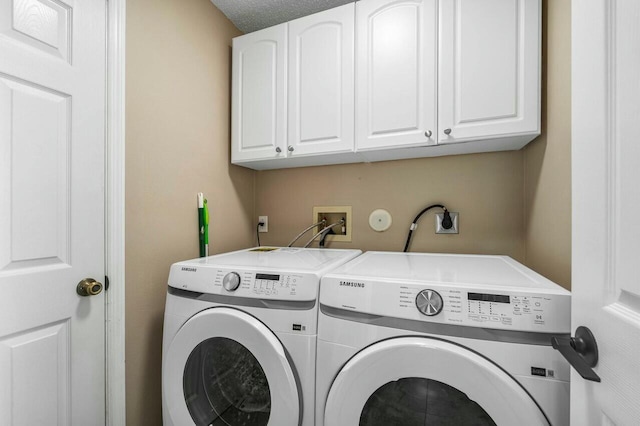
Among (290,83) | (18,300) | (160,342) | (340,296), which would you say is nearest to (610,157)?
(340,296)

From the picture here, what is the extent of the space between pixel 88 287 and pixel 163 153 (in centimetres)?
64

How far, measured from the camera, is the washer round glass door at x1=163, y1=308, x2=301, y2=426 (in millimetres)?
971

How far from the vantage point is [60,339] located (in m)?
0.99

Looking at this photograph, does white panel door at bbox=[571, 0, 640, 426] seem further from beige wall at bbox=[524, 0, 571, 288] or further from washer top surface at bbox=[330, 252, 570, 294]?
beige wall at bbox=[524, 0, 571, 288]

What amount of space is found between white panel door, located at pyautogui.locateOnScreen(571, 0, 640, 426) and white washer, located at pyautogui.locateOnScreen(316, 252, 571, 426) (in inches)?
5.0

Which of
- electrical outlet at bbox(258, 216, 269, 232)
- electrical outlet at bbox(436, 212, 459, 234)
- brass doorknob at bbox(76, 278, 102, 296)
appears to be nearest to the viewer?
brass doorknob at bbox(76, 278, 102, 296)

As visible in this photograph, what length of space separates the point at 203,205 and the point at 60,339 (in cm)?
78

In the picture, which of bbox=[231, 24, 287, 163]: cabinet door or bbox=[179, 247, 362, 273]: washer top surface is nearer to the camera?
bbox=[179, 247, 362, 273]: washer top surface

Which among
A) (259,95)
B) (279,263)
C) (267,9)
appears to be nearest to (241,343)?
(279,263)

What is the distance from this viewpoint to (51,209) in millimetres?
966

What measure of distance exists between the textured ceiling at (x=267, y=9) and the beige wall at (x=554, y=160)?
1.07 m

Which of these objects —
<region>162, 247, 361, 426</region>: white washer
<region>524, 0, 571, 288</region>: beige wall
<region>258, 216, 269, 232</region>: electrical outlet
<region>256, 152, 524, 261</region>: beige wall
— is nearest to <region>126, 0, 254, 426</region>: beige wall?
<region>162, 247, 361, 426</region>: white washer

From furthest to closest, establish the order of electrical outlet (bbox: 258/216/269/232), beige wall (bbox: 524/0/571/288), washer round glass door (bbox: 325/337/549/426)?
electrical outlet (bbox: 258/216/269/232) → beige wall (bbox: 524/0/571/288) → washer round glass door (bbox: 325/337/549/426)

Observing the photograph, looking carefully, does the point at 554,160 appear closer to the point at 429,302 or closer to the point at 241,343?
the point at 429,302
